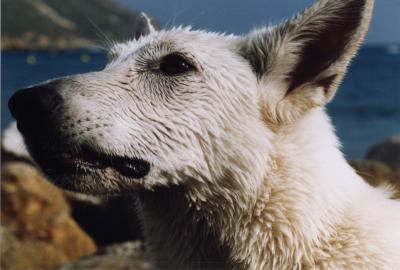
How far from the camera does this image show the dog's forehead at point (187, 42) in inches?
172

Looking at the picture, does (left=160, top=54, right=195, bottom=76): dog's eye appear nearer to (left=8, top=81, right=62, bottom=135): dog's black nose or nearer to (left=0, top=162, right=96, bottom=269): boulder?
(left=8, top=81, right=62, bottom=135): dog's black nose

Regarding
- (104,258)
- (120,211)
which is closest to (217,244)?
(104,258)

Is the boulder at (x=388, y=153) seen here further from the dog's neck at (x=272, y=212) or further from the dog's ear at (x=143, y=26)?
the dog's neck at (x=272, y=212)

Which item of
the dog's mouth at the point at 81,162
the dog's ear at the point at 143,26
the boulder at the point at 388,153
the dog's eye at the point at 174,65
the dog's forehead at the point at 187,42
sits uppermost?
the boulder at the point at 388,153

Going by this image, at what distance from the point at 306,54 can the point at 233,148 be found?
2.56 ft

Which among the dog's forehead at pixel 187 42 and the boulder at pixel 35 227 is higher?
the boulder at pixel 35 227

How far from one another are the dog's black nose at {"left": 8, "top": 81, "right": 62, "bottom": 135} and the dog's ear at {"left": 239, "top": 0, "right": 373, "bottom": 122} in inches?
51.7

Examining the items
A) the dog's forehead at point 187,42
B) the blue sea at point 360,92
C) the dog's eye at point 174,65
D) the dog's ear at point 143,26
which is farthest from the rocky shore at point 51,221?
the dog's eye at point 174,65

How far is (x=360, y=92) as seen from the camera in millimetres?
24016

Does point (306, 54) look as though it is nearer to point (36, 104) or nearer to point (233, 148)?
point (233, 148)

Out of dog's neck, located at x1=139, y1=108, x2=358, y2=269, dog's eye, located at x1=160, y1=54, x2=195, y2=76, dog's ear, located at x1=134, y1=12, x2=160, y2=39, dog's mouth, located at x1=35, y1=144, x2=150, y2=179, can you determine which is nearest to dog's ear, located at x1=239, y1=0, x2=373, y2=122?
dog's neck, located at x1=139, y1=108, x2=358, y2=269

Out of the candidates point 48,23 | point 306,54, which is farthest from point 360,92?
point 306,54

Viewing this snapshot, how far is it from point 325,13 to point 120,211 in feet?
29.2

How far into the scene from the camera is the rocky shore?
37.7ft
